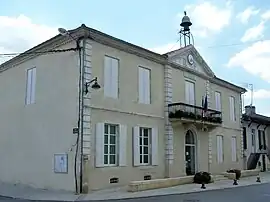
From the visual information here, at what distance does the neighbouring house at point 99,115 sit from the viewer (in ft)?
49.8

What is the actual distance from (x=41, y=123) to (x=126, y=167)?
171 inches

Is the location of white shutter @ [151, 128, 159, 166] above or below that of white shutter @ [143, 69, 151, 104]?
below

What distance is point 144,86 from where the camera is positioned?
59.4 ft

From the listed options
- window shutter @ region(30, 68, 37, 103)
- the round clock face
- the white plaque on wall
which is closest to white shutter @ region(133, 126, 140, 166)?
the white plaque on wall

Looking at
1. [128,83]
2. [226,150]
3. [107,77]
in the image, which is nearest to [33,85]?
[107,77]

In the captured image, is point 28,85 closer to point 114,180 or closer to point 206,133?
point 114,180

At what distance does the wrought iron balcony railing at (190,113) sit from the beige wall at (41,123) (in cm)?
604

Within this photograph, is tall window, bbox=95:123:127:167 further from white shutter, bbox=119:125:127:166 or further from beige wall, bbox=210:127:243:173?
beige wall, bbox=210:127:243:173

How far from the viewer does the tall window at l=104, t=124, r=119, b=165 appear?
51.6ft

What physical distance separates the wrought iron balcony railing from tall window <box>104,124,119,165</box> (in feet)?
13.1

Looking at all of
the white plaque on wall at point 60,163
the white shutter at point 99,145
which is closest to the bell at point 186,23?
the white shutter at point 99,145

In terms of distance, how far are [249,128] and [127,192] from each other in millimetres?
19015

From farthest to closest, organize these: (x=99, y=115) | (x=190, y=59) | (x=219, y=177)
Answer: (x=190, y=59) → (x=219, y=177) → (x=99, y=115)

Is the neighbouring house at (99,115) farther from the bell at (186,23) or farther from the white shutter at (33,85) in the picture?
the bell at (186,23)
